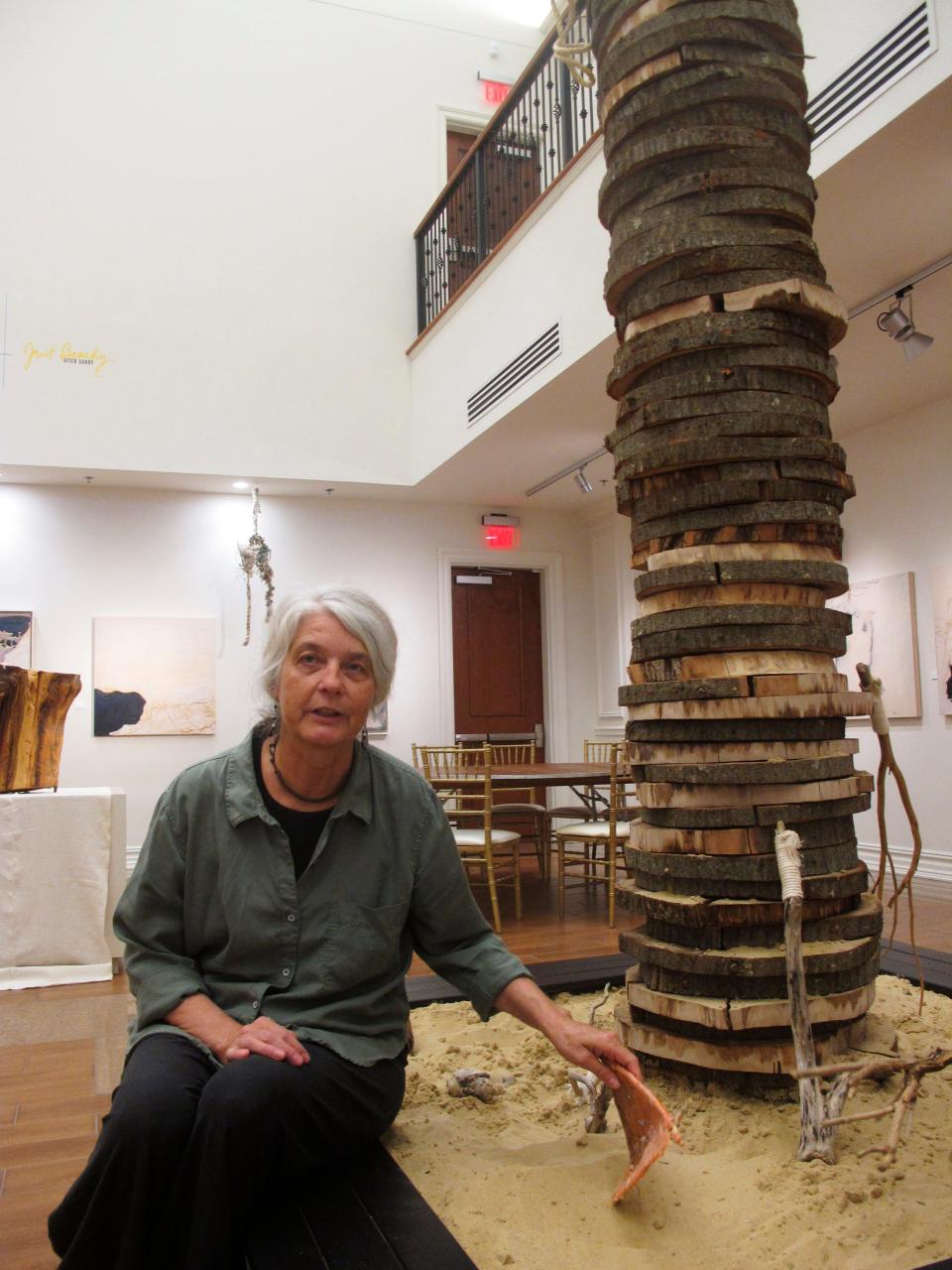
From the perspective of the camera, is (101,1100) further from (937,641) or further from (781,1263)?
(937,641)

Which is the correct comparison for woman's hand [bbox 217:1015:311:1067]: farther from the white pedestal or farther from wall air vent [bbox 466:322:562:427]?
wall air vent [bbox 466:322:562:427]

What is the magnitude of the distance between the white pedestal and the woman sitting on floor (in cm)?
288

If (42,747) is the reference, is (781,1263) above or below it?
below

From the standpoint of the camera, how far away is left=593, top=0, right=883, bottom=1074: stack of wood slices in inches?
67.2

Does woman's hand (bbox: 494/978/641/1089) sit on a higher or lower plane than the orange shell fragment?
higher

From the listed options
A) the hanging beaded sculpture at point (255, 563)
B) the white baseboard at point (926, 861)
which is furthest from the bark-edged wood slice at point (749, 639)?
the hanging beaded sculpture at point (255, 563)

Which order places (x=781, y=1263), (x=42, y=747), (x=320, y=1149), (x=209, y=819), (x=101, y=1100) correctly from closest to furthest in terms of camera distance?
(x=781, y=1263), (x=320, y=1149), (x=209, y=819), (x=101, y=1100), (x=42, y=747)

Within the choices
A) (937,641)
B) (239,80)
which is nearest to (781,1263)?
(937,641)

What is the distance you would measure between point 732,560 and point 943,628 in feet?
16.0

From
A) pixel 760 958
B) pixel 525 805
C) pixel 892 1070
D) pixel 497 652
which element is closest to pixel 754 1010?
pixel 760 958

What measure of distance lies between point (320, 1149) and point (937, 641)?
555 centimetres

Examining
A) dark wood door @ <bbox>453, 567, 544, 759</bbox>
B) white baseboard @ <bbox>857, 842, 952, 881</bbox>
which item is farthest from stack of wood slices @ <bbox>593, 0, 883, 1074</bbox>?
dark wood door @ <bbox>453, 567, 544, 759</bbox>

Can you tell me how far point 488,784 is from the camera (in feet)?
17.1

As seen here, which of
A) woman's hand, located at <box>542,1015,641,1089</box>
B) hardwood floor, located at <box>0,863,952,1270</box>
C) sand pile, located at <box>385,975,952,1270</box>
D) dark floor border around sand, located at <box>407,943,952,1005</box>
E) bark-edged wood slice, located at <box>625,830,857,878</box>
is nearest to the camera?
sand pile, located at <box>385,975,952,1270</box>
